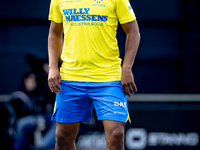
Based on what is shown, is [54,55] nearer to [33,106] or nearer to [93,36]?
[93,36]

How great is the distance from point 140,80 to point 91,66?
8.00ft

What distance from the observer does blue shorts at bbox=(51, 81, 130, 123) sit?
2.46m

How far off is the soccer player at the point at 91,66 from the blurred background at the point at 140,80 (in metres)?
2.05

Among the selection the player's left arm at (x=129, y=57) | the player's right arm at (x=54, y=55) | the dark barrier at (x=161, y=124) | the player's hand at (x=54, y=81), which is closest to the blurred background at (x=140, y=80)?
the dark barrier at (x=161, y=124)

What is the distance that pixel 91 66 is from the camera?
2.58 metres

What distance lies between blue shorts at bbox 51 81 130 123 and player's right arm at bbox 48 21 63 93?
0.08 metres

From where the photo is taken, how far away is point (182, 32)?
16.2 feet

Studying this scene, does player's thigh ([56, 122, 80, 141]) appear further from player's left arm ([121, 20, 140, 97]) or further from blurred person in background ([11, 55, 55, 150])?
blurred person in background ([11, 55, 55, 150])

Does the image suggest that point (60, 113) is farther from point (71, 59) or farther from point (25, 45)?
point (25, 45)

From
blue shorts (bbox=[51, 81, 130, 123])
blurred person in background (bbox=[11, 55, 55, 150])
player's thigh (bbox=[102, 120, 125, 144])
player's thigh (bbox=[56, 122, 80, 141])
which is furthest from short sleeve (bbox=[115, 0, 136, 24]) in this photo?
blurred person in background (bbox=[11, 55, 55, 150])

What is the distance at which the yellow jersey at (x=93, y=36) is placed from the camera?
98.9 inches

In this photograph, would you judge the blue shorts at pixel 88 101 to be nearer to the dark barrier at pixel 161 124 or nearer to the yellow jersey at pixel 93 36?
the yellow jersey at pixel 93 36

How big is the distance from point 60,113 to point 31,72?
221 centimetres

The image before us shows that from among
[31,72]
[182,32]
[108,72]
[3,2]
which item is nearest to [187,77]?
[182,32]
